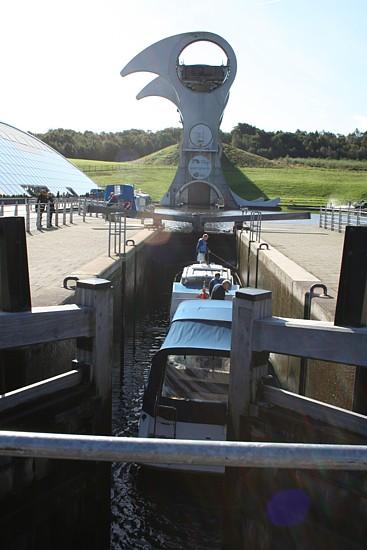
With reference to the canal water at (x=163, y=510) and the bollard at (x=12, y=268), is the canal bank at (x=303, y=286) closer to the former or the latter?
the canal water at (x=163, y=510)

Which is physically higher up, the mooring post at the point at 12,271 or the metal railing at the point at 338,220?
the mooring post at the point at 12,271

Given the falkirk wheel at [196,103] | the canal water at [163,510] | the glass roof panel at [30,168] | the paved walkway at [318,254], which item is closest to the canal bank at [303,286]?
the paved walkway at [318,254]

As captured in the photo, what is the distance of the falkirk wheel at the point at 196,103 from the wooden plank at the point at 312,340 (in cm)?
4625

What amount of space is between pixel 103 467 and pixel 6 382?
1.35 meters

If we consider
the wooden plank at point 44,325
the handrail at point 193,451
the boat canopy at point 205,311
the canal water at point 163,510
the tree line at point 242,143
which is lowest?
the canal water at point 163,510

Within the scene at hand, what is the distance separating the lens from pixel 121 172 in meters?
92.2

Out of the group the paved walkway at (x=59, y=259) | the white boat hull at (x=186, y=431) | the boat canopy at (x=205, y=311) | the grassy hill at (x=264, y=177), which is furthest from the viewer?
the grassy hill at (x=264, y=177)

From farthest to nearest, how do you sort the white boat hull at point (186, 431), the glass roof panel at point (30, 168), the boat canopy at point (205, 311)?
the glass roof panel at point (30, 168) → the boat canopy at point (205, 311) → the white boat hull at point (186, 431)

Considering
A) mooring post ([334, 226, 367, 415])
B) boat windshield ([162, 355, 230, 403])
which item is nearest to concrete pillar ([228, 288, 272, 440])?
mooring post ([334, 226, 367, 415])

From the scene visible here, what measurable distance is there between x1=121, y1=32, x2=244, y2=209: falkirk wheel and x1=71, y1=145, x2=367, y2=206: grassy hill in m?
17.8

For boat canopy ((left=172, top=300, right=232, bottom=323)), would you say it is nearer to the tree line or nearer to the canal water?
the canal water

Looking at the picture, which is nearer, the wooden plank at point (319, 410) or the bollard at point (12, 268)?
the wooden plank at point (319, 410)

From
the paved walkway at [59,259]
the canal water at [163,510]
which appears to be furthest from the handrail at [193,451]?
the paved walkway at [59,259]

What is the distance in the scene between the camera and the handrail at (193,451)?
2361mm
